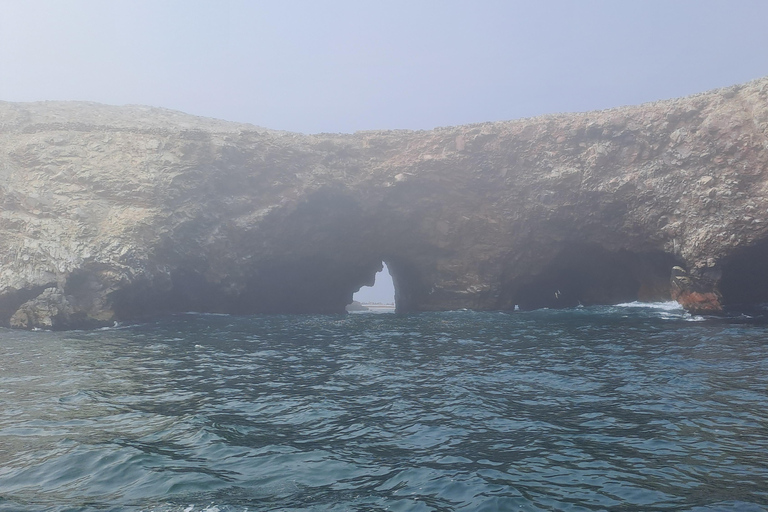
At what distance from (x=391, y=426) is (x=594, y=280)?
2809 cm

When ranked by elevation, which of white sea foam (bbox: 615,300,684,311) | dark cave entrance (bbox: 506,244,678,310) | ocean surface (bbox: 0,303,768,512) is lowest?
ocean surface (bbox: 0,303,768,512)

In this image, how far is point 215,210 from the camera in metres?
31.1

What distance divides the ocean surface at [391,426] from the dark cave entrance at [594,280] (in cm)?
1216

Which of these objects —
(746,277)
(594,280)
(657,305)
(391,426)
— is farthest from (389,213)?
(391,426)

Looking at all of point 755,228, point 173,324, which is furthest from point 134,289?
point 755,228

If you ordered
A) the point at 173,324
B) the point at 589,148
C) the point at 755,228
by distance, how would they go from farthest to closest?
the point at 589,148
the point at 173,324
the point at 755,228

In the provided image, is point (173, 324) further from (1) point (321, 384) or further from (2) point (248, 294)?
(1) point (321, 384)

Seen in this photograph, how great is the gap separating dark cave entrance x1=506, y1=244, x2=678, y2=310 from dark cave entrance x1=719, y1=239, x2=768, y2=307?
10.2 feet

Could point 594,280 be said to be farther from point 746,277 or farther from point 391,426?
point 391,426

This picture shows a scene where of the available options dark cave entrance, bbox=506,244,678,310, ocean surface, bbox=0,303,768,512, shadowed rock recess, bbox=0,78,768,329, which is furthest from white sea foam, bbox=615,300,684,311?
ocean surface, bbox=0,303,768,512

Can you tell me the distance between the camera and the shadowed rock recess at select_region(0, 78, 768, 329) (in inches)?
1024

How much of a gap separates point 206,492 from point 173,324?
20.2 meters

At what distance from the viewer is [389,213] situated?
33625 millimetres

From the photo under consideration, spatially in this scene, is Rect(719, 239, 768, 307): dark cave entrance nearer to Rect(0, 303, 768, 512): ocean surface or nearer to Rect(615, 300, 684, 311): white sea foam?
Rect(615, 300, 684, 311): white sea foam
